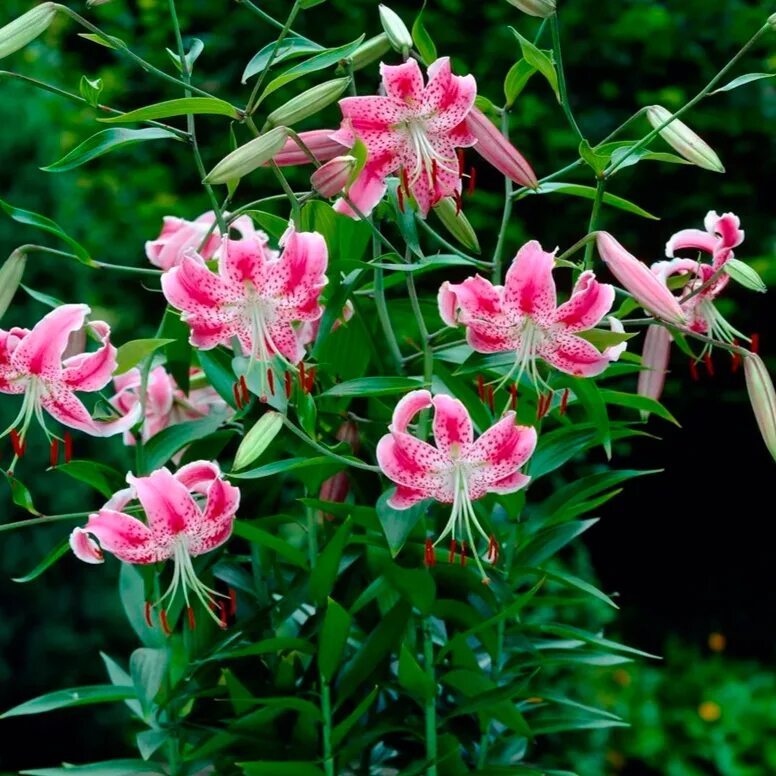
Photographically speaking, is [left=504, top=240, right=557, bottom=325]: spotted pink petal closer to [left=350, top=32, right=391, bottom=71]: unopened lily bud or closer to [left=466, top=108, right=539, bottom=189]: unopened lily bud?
[left=466, top=108, right=539, bottom=189]: unopened lily bud

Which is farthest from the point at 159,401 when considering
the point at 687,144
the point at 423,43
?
the point at 687,144

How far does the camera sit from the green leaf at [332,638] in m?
0.89

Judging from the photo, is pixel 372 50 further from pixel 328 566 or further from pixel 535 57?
pixel 328 566

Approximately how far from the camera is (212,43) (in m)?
2.59

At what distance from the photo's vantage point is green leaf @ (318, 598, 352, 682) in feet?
2.92

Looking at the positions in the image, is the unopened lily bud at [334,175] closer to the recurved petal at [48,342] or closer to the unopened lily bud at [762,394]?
the recurved petal at [48,342]

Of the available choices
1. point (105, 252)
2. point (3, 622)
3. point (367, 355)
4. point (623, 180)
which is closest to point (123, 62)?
point (105, 252)

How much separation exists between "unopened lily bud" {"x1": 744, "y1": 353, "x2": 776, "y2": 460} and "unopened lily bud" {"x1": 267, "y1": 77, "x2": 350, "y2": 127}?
0.31 metres

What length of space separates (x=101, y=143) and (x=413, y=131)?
20cm

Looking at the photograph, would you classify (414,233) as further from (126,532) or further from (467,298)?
(126,532)

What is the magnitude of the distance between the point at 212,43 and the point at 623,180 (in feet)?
2.73

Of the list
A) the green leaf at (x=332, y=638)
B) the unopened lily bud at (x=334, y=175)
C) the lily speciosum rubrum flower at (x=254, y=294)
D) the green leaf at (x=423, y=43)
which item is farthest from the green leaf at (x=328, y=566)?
the green leaf at (x=423, y=43)

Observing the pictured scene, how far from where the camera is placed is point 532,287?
0.81 metres

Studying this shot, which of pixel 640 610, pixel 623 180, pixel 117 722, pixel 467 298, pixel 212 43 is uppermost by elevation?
pixel 467 298
